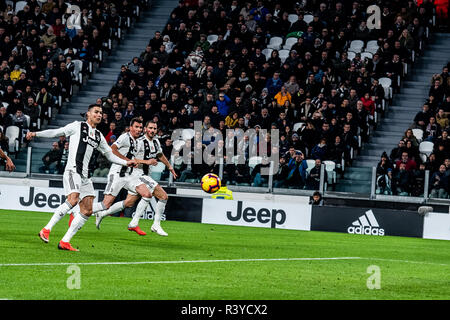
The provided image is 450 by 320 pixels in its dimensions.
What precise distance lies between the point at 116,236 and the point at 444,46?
17.3 meters

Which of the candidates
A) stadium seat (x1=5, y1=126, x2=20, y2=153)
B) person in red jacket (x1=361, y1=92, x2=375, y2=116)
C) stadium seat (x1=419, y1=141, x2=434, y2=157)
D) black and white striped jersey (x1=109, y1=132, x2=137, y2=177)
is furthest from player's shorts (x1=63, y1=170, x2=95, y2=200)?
person in red jacket (x1=361, y1=92, x2=375, y2=116)

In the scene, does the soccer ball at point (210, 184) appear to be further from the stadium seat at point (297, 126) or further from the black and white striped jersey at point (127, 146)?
the black and white striped jersey at point (127, 146)

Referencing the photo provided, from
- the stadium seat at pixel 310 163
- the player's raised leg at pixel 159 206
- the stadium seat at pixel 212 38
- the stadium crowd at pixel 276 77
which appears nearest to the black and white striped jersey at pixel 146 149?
the player's raised leg at pixel 159 206

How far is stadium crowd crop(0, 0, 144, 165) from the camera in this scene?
29734mm

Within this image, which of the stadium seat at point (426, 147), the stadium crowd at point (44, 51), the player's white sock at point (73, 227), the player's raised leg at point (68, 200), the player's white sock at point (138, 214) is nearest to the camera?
the player's white sock at point (73, 227)

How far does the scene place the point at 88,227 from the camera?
1928cm

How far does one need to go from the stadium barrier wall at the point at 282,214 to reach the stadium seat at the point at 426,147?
2192 mm

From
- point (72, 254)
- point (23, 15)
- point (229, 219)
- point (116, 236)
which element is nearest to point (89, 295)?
point (72, 254)

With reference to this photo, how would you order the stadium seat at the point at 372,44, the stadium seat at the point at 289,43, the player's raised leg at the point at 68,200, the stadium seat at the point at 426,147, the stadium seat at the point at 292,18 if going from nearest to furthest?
the player's raised leg at the point at 68,200, the stadium seat at the point at 426,147, the stadium seat at the point at 372,44, the stadium seat at the point at 289,43, the stadium seat at the point at 292,18

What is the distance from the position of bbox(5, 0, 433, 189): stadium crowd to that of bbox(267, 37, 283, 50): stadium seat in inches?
1.8

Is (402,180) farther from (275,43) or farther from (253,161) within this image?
(275,43)

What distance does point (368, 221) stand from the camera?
73.5ft

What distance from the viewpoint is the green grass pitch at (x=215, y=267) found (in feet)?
30.7

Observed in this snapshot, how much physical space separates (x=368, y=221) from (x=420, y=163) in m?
2.59
